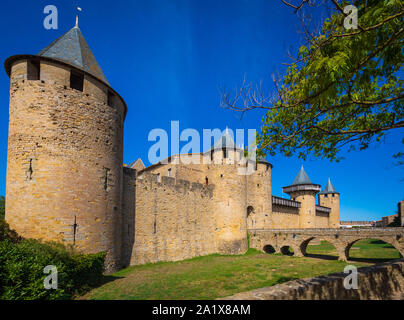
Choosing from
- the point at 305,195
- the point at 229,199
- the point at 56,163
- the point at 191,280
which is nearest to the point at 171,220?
the point at 229,199

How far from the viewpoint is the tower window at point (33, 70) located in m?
9.89

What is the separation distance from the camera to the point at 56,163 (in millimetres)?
9578

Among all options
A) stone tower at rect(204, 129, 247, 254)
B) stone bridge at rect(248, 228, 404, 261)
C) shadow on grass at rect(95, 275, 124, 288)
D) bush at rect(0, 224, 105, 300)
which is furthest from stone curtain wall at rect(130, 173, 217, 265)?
bush at rect(0, 224, 105, 300)

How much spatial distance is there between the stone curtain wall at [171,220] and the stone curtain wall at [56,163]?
3.91 m

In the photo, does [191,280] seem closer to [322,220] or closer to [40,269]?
[40,269]

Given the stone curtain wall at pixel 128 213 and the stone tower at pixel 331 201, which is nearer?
the stone curtain wall at pixel 128 213

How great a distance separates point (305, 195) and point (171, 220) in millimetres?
22918

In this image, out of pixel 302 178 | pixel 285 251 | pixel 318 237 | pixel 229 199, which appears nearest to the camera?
pixel 318 237

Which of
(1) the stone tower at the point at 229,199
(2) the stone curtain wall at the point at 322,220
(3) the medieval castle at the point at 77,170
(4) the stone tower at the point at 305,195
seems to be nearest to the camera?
(3) the medieval castle at the point at 77,170

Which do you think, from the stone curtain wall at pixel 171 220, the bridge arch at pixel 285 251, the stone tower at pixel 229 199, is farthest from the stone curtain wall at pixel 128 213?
the bridge arch at pixel 285 251

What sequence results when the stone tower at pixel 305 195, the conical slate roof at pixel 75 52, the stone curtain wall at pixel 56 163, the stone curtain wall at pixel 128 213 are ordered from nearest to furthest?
1. the stone curtain wall at pixel 56 163
2. the conical slate roof at pixel 75 52
3. the stone curtain wall at pixel 128 213
4. the stone tower at pixel 305 195

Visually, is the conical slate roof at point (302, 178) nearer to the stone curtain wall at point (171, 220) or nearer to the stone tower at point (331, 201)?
the stone tower at point (331, 201)

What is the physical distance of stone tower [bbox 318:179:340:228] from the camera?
139ft
